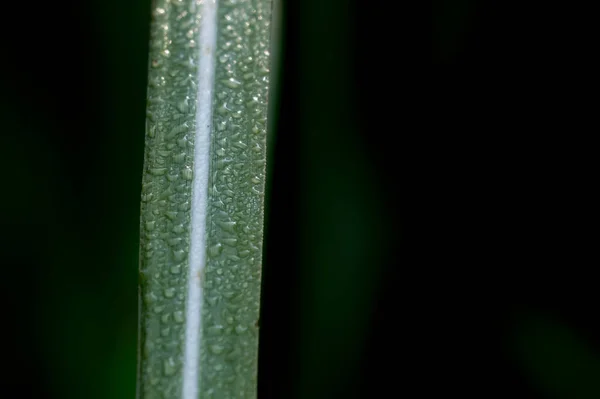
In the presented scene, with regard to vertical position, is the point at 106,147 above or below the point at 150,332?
above

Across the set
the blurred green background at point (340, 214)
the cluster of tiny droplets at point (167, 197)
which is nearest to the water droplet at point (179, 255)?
the cluster of tiny droplets at point (167, 197)

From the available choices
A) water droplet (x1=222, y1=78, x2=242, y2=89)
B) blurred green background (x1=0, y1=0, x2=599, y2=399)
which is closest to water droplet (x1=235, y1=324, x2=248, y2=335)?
water droplet (x1=222, y1=78, x2=242, y2=89)

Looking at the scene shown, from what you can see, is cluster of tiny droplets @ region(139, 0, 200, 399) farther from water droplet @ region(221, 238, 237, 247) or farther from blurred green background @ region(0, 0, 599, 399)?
blurred green background @ region(0, 0, 599, 399)

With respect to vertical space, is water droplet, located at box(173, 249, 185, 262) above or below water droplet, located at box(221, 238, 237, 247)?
below

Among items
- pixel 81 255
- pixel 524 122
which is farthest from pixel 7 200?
pixel 524 122

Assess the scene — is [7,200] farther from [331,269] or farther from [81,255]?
[331,269]

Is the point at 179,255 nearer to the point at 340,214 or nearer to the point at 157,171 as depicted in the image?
the point at 157,171
